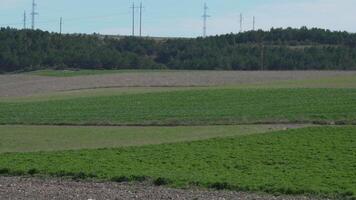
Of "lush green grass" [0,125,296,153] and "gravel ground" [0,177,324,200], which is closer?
"gravel ground" [0,177,324,200]

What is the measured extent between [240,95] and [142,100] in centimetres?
700

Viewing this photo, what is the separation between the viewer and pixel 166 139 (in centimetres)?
3512

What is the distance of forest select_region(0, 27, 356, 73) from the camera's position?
12512cm

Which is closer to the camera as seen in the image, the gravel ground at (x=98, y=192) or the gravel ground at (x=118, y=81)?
the gravel ground at (x=98, y=192)

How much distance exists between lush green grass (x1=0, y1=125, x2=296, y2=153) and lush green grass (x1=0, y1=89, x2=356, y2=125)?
294 cm

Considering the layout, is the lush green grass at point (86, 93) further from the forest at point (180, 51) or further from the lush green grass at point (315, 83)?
the forest at point (180, 51)

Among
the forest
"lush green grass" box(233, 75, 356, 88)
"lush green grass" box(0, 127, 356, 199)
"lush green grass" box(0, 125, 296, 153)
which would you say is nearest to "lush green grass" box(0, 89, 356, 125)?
"lush green grass" box(0, 125, 296, 153)

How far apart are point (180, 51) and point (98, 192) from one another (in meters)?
119

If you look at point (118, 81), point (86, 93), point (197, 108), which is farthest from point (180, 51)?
point (197, 108)

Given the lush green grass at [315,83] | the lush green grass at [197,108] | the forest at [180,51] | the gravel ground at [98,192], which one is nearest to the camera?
the gravel ground at [98,192]

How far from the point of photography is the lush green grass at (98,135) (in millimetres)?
33513

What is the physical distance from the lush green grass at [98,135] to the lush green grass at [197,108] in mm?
2941

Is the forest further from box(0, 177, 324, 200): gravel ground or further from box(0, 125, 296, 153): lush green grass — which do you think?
box(0, 177, 324, 200): gravel ground

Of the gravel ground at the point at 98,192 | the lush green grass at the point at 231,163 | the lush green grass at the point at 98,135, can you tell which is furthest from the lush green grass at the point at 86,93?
the gravel ground at the point at 98,192
